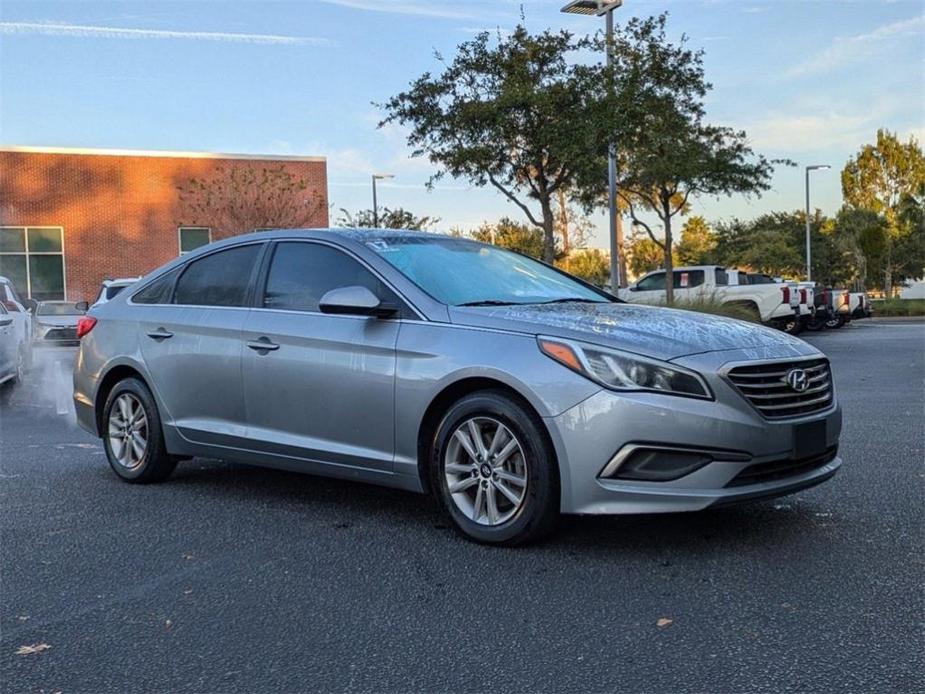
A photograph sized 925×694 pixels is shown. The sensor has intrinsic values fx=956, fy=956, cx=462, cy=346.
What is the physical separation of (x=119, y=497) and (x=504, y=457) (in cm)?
272

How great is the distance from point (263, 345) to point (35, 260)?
114 feet

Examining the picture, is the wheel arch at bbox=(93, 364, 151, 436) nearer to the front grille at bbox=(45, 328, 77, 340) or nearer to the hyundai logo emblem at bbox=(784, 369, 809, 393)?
the hyundai logo emblem at bbox=(784, 369, 809, 393)

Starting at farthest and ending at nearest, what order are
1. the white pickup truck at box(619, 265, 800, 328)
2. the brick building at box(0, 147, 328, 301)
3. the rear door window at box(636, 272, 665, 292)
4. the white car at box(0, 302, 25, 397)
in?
1. the brick building at box(0, 147, 328, 301)
2. the rear door window at box(636, 272, 665, 292)
3. the white pickup truck at box(619, 265, 800, 328)
4. the white car at box(0, 302, 25, 397)

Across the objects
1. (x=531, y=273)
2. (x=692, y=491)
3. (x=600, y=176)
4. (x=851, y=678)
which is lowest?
(x=851, y=678)

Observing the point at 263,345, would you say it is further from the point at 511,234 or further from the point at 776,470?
the point at 511,234

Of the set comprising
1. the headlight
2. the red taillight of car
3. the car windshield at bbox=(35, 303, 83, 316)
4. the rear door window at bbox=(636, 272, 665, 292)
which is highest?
the rear door window at bbox=(636, 272, 665, 292)

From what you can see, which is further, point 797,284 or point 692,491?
point 797,284

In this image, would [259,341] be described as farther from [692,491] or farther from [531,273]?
[692,491]

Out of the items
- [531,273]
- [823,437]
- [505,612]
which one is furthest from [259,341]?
[823,437]

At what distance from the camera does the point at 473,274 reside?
534 centimetres

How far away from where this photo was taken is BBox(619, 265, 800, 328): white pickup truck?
23797 mm

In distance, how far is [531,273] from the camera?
578cm

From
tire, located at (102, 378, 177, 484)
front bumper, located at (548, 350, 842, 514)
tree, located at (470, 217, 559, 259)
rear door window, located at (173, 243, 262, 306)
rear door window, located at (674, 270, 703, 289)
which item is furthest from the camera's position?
tree, located at (470, 217, 559, 259)

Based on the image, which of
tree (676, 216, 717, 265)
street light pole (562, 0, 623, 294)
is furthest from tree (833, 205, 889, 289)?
street light pole (562, 0, 623, 294)
